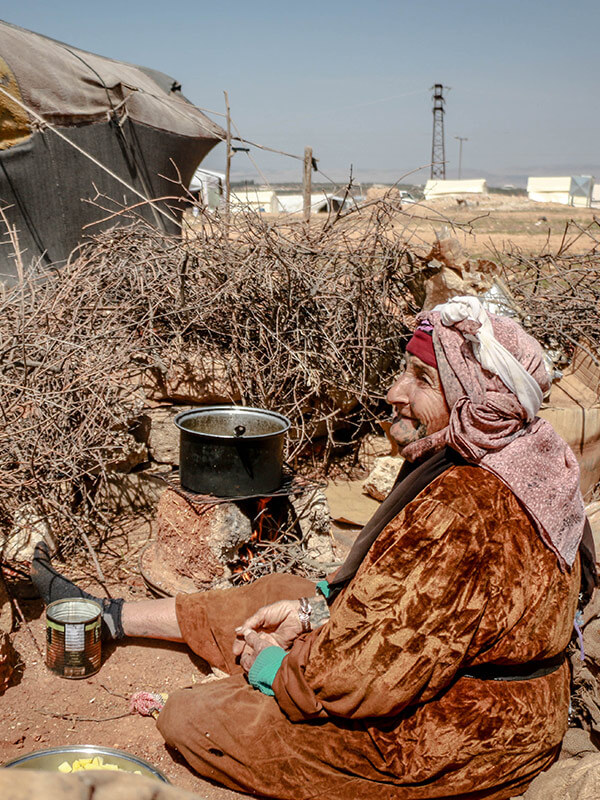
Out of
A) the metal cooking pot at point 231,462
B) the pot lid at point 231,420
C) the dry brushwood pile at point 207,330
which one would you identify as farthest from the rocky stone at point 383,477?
the metal cooking pot at point 231,462

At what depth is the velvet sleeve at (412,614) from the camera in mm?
2051

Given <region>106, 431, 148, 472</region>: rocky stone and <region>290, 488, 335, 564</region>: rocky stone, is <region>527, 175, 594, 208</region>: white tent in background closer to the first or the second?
<region>106, 431, 148, 472</region>: rocky stone

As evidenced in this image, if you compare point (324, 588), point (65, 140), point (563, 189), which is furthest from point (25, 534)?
point (563, 189)

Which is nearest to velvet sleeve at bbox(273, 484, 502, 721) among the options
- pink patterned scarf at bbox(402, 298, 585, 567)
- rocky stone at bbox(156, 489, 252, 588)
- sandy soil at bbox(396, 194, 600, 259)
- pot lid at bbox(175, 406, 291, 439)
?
pink patterned scarf at bbox(402, 298, 585, 567)

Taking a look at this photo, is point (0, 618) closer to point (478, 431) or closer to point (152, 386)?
point (152, 386)

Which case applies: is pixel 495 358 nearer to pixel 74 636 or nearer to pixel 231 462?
pixel 231 462

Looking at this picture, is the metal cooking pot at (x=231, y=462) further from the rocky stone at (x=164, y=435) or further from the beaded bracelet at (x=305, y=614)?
the beaded bracelet at (x=305, y=614)

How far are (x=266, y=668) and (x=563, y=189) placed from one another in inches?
2631

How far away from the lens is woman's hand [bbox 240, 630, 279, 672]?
2.64m

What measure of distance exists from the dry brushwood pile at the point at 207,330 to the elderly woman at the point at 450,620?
2.23 metres

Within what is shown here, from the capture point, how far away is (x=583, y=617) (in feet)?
9.08

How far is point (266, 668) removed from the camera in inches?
98.4

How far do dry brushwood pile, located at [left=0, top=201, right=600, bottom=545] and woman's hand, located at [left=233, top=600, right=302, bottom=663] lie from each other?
1.68m

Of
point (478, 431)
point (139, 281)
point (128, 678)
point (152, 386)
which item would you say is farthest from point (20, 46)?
point (478, 431)
